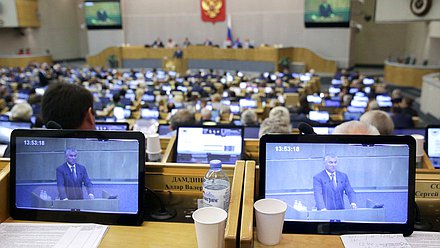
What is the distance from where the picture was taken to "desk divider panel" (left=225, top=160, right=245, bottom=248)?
1256 millimetres

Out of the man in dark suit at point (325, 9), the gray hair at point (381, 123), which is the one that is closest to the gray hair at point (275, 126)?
the gray hair at point (381, 123)

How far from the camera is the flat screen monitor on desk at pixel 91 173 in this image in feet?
5.51

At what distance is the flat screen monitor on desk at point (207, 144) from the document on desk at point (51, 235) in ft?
5.01

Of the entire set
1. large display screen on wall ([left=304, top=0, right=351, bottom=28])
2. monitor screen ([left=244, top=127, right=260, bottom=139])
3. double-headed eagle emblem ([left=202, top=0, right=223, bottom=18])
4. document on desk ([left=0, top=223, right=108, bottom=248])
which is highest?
double-headed eagle emblem ([left=202, top=0, right=223, bottom=18])

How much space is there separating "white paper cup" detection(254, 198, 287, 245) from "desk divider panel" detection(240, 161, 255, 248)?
0.11ft

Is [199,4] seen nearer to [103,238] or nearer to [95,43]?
[95,43]

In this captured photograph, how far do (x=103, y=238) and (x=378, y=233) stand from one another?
1056 millimetres

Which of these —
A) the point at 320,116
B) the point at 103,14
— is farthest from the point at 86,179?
the point at 103,14

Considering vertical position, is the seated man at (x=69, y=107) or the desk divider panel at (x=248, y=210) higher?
the seated man at (x=69, y=107)

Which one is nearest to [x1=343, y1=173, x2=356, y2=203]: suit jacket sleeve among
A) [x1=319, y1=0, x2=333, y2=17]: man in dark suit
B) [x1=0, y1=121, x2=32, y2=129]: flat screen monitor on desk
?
[x1=0, y1=121, x2=32, y2=129]: flat screen monitor on desk

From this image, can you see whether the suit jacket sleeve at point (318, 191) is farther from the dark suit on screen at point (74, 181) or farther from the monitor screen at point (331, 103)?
the monitor screen at point (331, 103)

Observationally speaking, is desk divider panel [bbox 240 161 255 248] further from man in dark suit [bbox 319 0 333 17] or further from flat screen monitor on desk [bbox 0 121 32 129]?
man in dark suit [bbox 319 0 333 17]

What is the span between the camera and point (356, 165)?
5.12 ft

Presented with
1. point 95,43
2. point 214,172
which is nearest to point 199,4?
point 95,43
